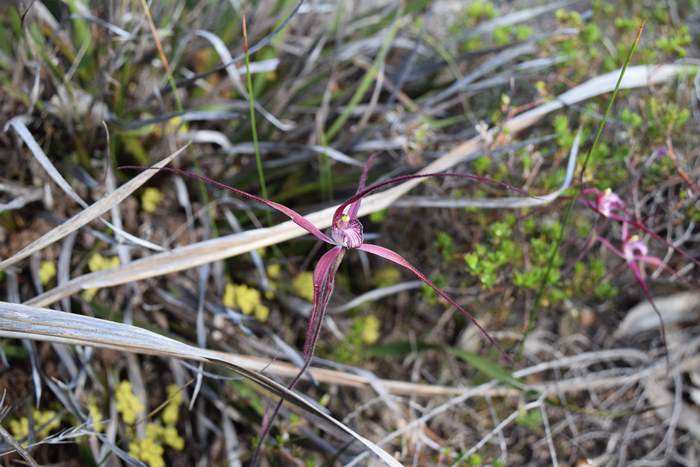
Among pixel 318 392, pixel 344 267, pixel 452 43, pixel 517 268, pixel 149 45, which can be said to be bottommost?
pixel 318 392

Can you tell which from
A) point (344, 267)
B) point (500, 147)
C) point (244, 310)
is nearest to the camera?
point (500, 147)

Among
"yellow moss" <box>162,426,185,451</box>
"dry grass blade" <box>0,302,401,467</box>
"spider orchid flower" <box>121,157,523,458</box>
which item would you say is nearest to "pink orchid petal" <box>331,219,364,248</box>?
"spider orchid flower" <box>121,157,523,458</box>

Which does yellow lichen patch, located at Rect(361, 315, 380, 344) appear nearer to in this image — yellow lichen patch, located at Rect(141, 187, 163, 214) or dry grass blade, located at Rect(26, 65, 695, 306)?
dry grass blade, located at Rect(26, 65, 695, 306)

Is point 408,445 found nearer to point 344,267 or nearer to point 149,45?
point 344,267

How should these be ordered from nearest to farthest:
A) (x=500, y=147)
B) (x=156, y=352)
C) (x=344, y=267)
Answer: (x=156, y=352), (x=500, y=147), (x=344, y=267)

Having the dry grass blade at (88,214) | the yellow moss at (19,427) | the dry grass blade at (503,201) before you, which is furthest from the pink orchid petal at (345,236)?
the yellow moss at (19,427)

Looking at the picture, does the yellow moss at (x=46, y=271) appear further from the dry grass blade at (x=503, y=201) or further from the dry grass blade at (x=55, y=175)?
the dry grass blade at (x=503, y=201)

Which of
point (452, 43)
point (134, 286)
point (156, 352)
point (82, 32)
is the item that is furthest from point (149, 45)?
point (156, 352)
